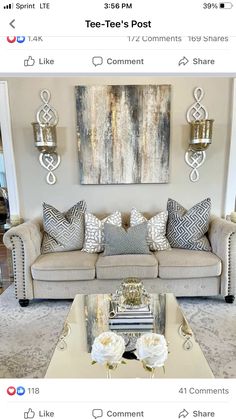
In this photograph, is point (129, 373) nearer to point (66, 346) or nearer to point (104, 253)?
point (66, 346)

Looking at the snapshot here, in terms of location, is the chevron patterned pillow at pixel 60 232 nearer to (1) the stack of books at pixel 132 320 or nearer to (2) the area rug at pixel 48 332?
(2) the area rug at pixel 48 332

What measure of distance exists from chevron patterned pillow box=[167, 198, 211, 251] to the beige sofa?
177mm

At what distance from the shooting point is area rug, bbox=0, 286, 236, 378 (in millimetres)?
1562

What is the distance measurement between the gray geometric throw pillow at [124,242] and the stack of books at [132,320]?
921mm

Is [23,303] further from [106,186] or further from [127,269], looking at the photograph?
[106,186]

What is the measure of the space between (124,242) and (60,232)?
0.66m
